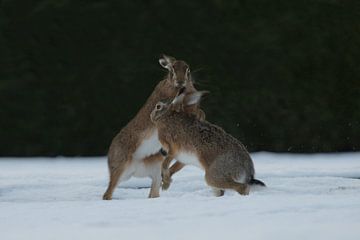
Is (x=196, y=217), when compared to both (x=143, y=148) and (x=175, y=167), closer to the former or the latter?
(x=175, y=167)

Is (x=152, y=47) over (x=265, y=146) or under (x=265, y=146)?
over

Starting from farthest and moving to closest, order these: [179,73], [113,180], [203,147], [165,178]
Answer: [179,73] < [113,180] < [165,178] < [203,147]

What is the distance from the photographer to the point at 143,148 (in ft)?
25.0

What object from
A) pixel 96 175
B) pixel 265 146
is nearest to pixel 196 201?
pixel 96 175

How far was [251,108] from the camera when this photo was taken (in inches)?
439

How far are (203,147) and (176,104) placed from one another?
30.3 inches

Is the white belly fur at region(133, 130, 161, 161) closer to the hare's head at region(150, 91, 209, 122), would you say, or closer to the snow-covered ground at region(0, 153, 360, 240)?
the hare's head at region(150, 91, 209, 122)

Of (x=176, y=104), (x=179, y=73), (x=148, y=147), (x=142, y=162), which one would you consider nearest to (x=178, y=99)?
(x=176, y=104)

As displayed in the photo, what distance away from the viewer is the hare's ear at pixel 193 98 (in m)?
7.50

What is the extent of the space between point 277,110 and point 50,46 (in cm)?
246

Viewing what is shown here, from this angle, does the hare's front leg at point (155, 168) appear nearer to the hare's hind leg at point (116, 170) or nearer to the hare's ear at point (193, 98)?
the hare's hind leg at point (116, 170)

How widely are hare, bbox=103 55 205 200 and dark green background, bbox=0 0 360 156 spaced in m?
3.08

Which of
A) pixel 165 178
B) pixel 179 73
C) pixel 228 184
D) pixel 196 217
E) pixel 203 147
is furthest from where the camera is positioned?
pixel 179 73

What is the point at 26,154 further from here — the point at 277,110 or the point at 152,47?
the point at 277,110
